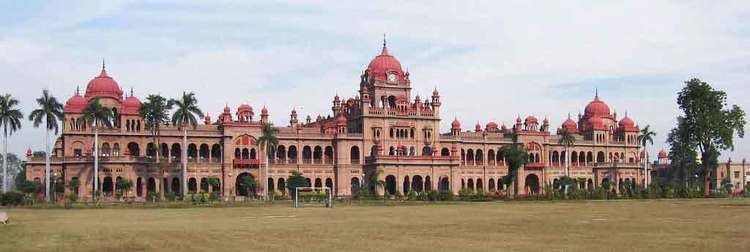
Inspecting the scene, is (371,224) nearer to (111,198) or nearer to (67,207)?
(67,207)

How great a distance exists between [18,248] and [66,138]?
71320 millimetres

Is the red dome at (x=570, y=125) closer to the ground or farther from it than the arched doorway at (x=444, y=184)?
farther from it

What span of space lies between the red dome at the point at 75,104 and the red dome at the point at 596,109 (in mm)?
70610

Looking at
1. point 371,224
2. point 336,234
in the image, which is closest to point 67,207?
point 371,224

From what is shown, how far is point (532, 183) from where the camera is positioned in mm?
119562

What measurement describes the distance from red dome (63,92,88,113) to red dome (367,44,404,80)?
33.3 m

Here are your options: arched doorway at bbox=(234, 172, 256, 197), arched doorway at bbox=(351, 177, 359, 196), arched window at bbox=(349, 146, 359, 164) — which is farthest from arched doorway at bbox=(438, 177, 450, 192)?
arched doorway at bbox=(234, 172, 256, 197)

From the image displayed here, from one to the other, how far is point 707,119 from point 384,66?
37.4 m

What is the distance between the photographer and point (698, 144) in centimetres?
9556

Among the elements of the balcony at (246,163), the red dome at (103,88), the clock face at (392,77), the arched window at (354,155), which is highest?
the clock face at (392,77)

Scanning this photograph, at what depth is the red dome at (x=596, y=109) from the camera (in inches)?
5122

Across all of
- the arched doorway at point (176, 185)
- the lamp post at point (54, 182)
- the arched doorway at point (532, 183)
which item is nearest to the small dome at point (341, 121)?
the arched doorway at point (176, 185)

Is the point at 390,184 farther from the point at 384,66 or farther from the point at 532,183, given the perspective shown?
the point at 532,183

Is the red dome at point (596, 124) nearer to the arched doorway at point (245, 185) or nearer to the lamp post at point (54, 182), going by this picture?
the arched doorway at point (245, 185)
